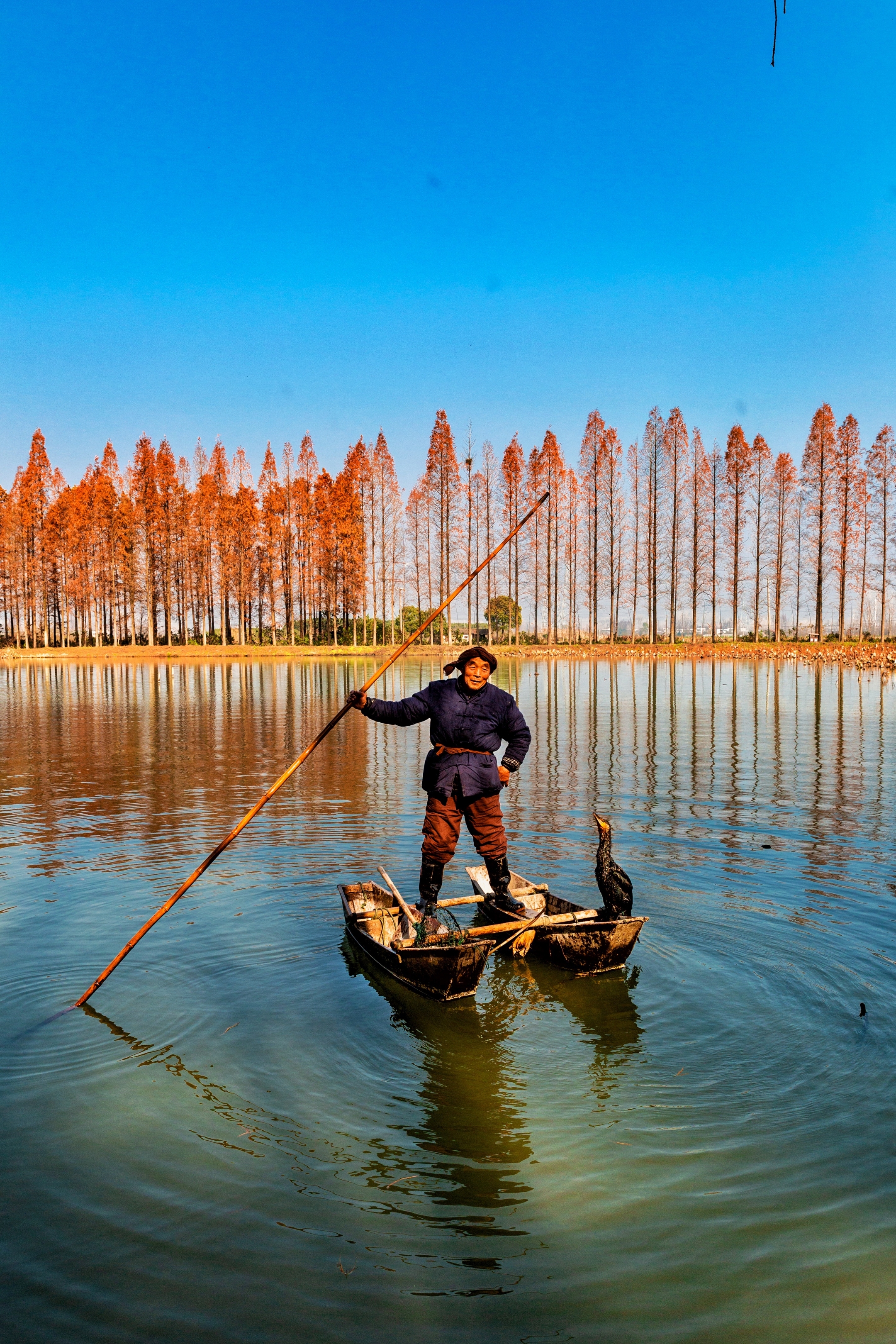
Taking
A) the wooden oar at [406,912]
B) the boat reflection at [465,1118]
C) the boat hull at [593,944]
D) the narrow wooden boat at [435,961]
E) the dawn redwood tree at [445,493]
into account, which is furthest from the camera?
the dawn redwood tree at [445,493]

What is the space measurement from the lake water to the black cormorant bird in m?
0.55

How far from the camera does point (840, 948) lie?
676cm

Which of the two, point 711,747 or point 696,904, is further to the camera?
point 711,747

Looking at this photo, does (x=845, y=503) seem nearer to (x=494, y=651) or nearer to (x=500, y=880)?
(x=494, y=651)

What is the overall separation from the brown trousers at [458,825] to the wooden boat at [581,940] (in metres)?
0.54

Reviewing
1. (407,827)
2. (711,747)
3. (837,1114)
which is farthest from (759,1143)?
(711,747)

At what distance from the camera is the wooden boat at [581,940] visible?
631 centimetres

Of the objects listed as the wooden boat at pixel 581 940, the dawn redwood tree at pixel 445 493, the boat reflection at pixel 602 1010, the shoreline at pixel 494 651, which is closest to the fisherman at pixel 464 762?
the wooden boat at pixel 581 940

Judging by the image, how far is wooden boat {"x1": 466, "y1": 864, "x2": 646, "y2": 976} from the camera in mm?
6312

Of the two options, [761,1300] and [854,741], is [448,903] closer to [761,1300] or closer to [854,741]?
[761,1300]

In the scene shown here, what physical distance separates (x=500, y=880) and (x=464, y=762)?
112cm

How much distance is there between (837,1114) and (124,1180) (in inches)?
143

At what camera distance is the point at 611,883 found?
6.51 metres

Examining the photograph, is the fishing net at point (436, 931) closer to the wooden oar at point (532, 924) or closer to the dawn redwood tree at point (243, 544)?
the wooden oar at point (532, 924)
